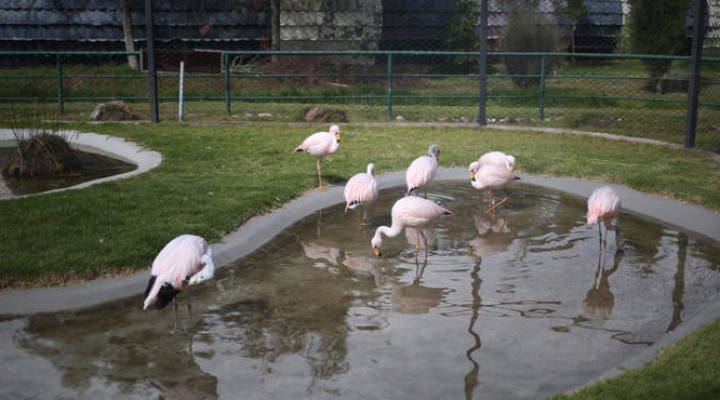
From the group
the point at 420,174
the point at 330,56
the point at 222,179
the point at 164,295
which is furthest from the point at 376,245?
the point at 330,56

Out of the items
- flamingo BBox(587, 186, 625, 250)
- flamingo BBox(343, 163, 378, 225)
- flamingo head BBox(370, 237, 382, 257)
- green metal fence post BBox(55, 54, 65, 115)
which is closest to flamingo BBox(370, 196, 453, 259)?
flamingo head BBox(370, 237, 382, 257)

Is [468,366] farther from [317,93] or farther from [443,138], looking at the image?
[317,93]

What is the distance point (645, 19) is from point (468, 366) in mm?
18327

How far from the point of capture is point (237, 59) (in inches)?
914

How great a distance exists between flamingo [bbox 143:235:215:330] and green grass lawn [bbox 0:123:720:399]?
1.32m

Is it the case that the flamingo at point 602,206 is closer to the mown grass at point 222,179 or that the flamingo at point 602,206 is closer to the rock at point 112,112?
the mown grass at point 222,179

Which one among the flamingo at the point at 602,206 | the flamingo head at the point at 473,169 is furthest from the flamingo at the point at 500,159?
the flamingo at the point at 602,206

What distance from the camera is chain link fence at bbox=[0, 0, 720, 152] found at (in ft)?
65.5

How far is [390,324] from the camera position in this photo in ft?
20.5

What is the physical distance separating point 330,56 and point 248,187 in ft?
44.3

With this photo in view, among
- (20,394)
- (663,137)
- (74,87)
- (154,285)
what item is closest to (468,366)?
(154,285)

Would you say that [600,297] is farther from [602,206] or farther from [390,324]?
[390,324]

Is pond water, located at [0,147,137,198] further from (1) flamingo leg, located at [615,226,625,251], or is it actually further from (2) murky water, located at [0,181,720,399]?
(1) flamingo leg, located at [615,226,625,251]

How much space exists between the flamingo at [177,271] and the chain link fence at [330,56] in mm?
12912
